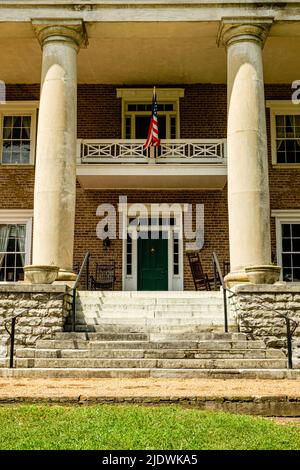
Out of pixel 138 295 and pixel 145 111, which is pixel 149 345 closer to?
pixel 138 295

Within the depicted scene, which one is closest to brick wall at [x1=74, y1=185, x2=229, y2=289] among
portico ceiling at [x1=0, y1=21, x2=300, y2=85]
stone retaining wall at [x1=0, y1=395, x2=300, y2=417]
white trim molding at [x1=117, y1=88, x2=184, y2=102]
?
white trim molding at [x1=117, y1=88, x2=184, y2=102]

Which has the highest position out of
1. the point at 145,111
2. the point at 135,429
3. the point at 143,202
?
the point at 145,111

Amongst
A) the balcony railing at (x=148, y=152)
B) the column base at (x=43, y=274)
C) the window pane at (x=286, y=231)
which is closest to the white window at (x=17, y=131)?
the balcony railing at (x=148, y=152)

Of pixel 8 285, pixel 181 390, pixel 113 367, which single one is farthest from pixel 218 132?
pixel 181 390

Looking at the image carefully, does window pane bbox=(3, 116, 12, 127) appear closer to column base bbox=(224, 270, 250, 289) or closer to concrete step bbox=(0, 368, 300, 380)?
column base bbox=(224, 270, 250, 289)

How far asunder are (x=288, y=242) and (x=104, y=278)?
5964mm

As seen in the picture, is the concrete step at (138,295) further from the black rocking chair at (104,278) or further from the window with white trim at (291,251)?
the window with white trim at (291,251)

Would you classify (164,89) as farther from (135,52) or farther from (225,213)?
(225,213)

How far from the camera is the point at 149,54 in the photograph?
16.8 meters

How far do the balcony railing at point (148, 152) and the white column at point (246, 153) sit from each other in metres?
3.61

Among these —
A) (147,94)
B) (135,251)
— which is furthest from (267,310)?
(147,94)

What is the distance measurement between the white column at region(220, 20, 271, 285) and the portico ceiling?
0.81 meters

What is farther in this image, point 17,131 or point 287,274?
point 17,131

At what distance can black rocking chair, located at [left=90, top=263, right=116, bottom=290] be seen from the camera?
17.6 m
